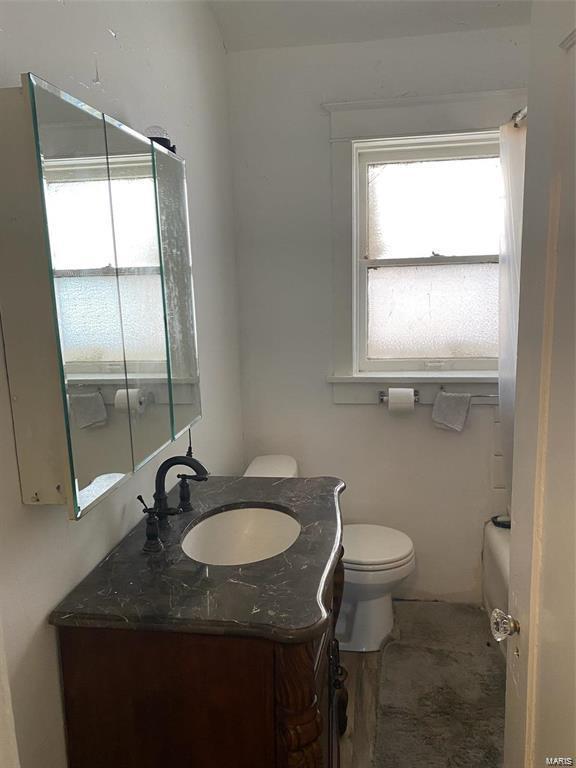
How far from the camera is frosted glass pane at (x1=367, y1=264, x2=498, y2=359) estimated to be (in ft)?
8.40

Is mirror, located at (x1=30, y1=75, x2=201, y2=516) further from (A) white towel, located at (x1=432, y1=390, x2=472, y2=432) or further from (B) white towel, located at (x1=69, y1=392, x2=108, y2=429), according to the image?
(A) white towel, located at (x1=432, y1=390, x2=472, y2=432)

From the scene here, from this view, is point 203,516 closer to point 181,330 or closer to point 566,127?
point 181,330

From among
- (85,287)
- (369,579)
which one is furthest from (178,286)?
(369,579)

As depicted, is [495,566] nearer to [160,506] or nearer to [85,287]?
[160,506]

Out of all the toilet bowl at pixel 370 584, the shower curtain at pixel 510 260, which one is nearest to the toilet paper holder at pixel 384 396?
the shower curtain at pixel 510 260

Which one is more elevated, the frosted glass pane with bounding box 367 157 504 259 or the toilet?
the frosted glass pane with bounding box 367 157 504 259

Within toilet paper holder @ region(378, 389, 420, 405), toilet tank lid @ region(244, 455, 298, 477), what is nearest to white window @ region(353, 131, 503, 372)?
toilet paper holder @ region(378, 389, 420, 405)

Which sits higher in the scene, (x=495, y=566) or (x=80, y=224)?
(x=80, y=224)

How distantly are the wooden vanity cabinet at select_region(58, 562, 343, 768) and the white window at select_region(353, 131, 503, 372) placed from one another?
1.75m

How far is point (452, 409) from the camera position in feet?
8.21

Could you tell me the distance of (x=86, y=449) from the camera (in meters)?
1.12

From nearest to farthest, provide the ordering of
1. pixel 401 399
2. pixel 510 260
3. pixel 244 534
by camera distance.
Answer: pixel 244 534, pixel 510 260, pixel 401 399

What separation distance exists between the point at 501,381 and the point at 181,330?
1379 mm

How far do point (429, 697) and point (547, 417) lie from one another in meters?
1.65
